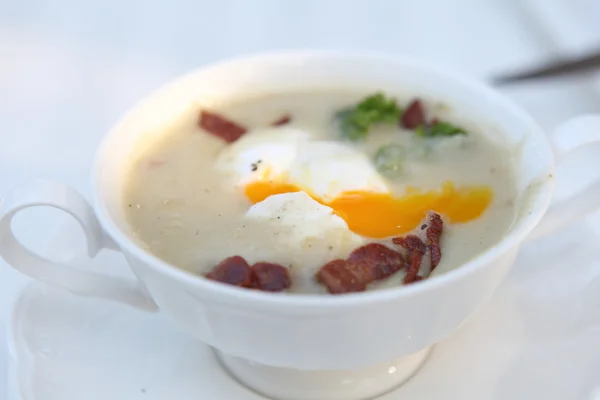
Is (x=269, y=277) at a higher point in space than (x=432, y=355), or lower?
higher

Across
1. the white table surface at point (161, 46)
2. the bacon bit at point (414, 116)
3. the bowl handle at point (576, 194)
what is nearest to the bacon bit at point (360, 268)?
the bowl handle at point (576, 194)

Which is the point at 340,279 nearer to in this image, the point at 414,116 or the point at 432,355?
the point at 432,355

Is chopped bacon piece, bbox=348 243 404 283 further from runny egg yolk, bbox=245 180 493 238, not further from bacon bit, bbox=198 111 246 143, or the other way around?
bacon bit, bbox=198 111 246 143

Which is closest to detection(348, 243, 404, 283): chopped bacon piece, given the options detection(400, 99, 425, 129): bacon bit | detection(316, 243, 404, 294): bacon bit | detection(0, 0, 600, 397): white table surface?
detection(316, 243, 404, 294): bacon bit

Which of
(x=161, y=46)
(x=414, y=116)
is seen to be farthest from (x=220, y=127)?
(x=161, y=46)

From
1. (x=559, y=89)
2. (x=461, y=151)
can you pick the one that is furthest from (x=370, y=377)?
(x=559, y=89)

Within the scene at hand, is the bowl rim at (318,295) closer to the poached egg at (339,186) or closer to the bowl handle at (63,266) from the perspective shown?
the bowl handle at (63,266)

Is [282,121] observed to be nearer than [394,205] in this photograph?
No
